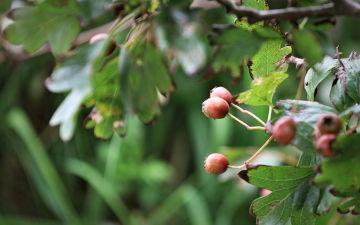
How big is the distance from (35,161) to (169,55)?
1423mm

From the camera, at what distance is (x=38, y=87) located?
1715 millimetres

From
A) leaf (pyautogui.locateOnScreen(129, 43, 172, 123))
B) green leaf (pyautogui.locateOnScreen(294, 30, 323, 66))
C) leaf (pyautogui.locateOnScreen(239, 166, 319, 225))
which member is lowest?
leaf (pyautogui.locateOnScreen(239, 166, 319, 225))

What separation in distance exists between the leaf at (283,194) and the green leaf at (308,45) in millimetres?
98

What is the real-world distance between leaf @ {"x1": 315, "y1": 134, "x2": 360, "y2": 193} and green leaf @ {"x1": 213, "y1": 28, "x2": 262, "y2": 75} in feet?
0.23

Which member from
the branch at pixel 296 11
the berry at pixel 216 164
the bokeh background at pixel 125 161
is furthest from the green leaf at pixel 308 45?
the bokeh background at pixel 125 161

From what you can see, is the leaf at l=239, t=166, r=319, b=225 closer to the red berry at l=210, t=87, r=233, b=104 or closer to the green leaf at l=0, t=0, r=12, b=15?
the red berry at l=210, t=87, r=233, b=104

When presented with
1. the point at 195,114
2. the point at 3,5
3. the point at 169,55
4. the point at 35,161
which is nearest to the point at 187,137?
the point at 195,114

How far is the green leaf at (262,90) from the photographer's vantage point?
1.05ft

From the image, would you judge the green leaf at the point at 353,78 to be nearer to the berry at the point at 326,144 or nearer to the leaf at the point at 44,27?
the berry at the point at 326,144

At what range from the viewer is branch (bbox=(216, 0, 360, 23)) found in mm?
265

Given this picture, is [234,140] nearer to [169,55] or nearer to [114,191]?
[114,191]

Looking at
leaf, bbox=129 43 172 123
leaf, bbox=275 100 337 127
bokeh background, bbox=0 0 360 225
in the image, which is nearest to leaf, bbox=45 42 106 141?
leaf, bbox=129 43 172 123

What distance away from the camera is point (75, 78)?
27 cm

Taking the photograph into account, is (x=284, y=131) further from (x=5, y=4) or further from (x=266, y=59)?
(x=5, y=4)
